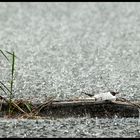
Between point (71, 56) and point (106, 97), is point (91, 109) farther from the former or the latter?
point (71, 56)

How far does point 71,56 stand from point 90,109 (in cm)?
133

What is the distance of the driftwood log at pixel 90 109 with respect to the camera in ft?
7.61

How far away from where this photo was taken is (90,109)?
7.61 feet

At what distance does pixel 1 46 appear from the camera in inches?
153

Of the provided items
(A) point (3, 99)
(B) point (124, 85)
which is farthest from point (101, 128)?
(B) point (124, 85)

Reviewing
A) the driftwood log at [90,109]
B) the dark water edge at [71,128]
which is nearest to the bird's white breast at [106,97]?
the driftwood log at [90,109]

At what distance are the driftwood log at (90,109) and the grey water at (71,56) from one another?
8 cm

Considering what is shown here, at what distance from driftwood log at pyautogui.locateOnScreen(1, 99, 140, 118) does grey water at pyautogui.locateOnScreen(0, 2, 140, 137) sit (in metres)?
0.08

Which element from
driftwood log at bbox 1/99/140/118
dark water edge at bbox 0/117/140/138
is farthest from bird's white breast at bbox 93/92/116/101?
dark water edge at bbox 0/117/140/138

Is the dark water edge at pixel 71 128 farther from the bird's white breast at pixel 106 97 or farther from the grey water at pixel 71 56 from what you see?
the bird's white breast at pixel 106 97

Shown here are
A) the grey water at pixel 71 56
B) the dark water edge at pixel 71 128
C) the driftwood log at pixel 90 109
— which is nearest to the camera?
the dark water edge at pixel 71 128

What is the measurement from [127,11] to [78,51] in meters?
1.65

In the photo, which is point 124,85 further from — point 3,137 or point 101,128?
point 3,137

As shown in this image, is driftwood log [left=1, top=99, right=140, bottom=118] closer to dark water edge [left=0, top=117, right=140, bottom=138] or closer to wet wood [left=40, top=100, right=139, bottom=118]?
wet wood [left=40, top=100, right=139, bottom=118]
